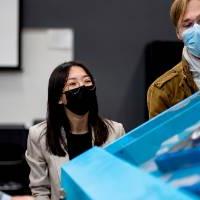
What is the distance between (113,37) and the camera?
340 cm

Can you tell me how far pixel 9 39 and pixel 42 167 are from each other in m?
1.58

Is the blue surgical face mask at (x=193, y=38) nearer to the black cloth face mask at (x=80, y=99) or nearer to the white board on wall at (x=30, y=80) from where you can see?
the black cloth face mask at (x=80, y=99)

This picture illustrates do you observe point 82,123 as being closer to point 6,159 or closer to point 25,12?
point 6,159

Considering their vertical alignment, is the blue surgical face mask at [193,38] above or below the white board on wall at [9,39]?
above

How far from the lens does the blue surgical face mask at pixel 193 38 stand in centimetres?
108

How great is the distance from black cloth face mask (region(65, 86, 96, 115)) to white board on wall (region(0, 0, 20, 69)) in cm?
138

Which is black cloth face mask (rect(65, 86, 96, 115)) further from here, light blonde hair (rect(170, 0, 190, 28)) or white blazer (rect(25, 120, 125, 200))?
light blonde hair (rect(170, 0, 190, 28))

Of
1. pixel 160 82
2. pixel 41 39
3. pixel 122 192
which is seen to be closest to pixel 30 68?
pixel 41 39

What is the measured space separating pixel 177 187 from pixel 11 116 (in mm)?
3009

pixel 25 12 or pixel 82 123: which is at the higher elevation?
pixel 25 12

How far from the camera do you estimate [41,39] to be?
10.9 feet

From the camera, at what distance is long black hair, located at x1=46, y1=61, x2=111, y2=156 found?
193 cm

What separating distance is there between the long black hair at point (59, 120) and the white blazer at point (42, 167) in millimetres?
31

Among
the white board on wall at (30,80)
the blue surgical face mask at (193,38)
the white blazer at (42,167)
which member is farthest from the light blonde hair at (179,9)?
the white board on wall at (30,80)
